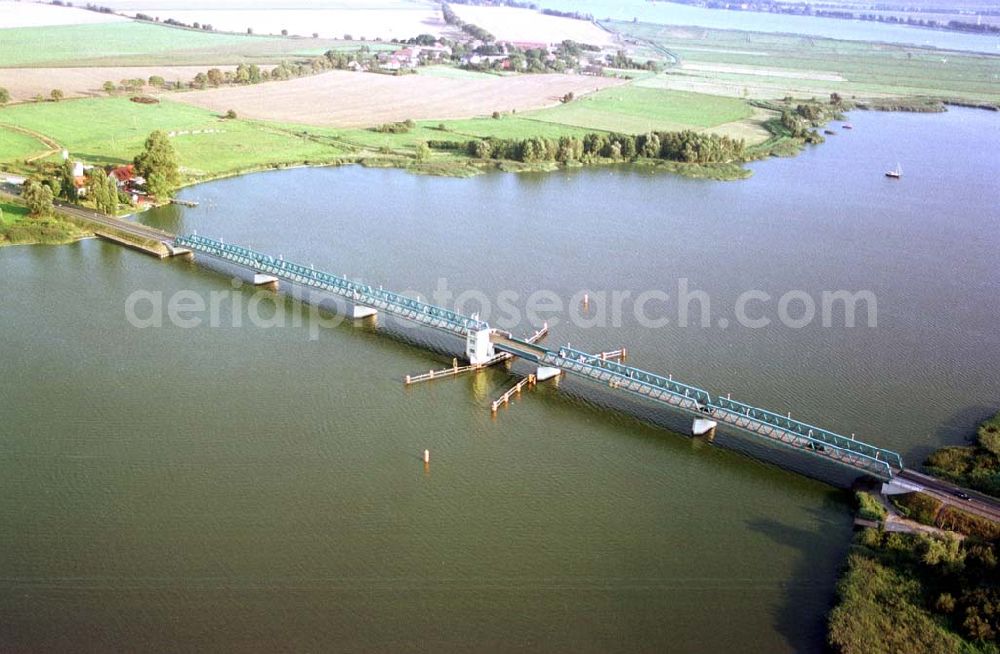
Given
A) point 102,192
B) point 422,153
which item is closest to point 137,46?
point 422,153

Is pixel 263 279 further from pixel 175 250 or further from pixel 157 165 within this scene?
pixel 157 165

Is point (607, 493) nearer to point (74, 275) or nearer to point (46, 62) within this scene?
point (74, 275)

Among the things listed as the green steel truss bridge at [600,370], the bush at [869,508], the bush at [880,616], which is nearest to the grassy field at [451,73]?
the green steel truss bridge at [600,370]

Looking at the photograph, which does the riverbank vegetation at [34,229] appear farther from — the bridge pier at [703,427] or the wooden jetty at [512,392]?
the bridge pier at [703,427]

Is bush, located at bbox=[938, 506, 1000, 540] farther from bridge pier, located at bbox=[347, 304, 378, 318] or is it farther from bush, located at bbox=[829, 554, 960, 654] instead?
bridge pier, located at bbox=[347, 304, 378, 318]

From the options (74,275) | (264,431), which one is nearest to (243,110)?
(74,275)

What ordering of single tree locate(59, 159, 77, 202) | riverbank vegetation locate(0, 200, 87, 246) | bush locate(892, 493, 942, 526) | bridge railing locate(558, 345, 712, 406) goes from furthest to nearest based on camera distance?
single tree locate(59, 159, 77, 202) → riverbank vegetation locate(0, 200, 87, 246) → bridge railing locate(558, 345, 712, 406) → bush locate(892, 493, 942, 526)

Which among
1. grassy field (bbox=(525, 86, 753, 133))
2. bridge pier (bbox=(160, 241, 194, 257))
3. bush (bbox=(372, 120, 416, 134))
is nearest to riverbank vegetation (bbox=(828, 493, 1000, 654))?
bridge pier (bbox=(160, 241, 194, 257))
